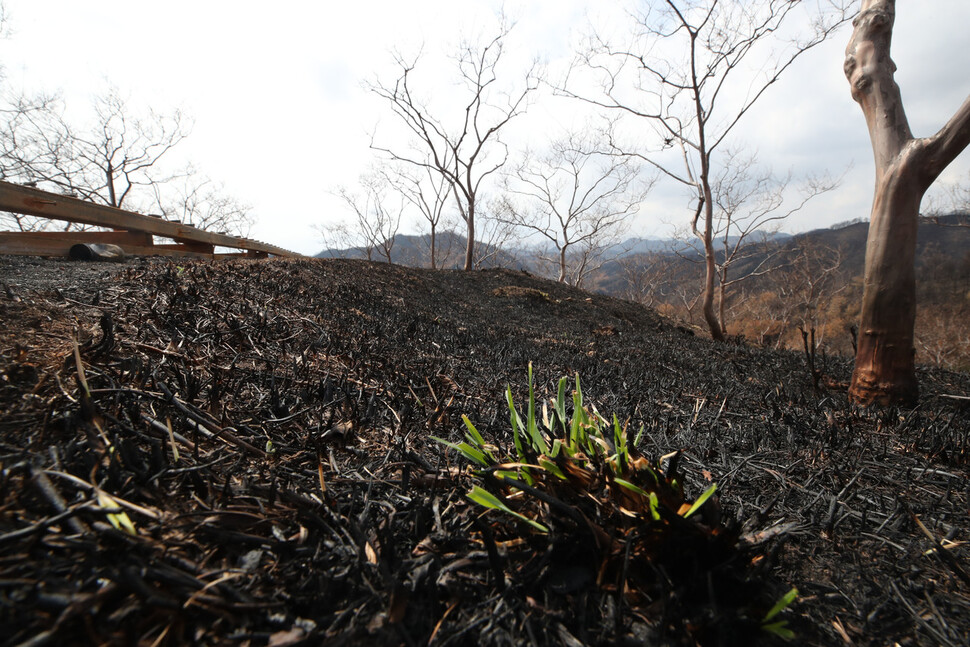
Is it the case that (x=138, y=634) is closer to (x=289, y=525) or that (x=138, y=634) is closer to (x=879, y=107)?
(x=289, y=525)

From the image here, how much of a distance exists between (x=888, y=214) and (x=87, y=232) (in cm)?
782

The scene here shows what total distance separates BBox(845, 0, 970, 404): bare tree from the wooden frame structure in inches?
256

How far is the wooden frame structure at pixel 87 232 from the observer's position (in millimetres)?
3271

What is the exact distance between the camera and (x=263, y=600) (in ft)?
2.04

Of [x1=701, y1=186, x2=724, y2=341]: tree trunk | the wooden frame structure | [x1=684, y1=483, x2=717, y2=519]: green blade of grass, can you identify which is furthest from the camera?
[x1=701, y1=186, x2=724, y2=341]: tree trunk

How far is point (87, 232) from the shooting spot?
461cm

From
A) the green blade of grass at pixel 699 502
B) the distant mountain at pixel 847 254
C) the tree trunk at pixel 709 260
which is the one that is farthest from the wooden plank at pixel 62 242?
the distant mountain at pixel 847 254

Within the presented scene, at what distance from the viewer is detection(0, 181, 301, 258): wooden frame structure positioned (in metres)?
3.27

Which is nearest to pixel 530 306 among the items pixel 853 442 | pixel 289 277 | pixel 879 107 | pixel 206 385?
pixel 289 277

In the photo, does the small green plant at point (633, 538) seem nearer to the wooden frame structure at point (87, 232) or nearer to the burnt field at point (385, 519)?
the burnt field at point (385, 519)

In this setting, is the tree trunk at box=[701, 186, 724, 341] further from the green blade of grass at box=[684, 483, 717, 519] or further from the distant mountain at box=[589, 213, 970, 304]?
the distant mountain at box=[589, 213, 970, 304]

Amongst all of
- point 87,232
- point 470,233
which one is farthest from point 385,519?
point 470,233

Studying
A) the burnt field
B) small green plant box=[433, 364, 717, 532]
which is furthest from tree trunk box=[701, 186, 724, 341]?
small green plant box=[433, 364, 717, 532]

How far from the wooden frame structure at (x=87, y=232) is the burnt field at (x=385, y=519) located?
2.38 meters
